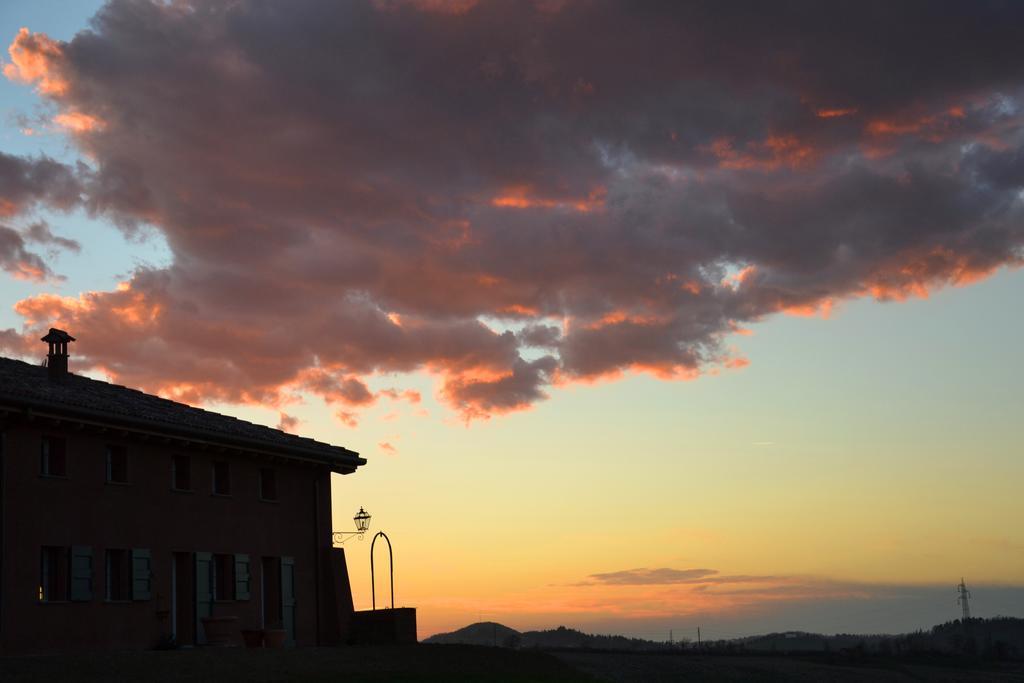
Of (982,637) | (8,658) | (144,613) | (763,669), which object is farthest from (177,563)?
(982,637)

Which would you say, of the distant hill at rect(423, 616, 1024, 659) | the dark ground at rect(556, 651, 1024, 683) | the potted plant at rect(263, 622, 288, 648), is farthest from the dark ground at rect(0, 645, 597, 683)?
the distant hill at rect(423, 616, 1024, 659)

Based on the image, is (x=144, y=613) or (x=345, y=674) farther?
(x=144, y=613)

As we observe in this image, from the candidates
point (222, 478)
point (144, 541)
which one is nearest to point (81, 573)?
point (144, 541)

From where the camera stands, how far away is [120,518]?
100 feet

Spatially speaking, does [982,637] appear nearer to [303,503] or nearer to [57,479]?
[303,503]

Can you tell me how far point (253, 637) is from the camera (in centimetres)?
3200

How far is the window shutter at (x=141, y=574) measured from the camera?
3052cm

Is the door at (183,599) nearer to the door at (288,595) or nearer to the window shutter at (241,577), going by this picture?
the window shutter at (241,577)

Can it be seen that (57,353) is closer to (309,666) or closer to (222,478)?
(222,478)

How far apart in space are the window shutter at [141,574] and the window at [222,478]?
11.9 feet

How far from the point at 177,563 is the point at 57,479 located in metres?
4.93

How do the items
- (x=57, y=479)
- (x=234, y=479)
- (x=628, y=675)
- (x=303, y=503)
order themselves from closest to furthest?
(x=57, y=479) → (x=234, y=479) → (x=303, y=503) → (x=628, y=675)

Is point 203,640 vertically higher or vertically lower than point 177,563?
lower

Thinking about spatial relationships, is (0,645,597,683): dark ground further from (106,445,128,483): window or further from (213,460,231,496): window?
(213,460,231,496): window
